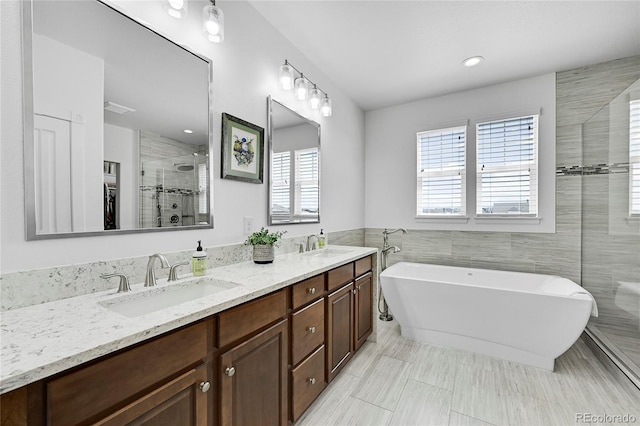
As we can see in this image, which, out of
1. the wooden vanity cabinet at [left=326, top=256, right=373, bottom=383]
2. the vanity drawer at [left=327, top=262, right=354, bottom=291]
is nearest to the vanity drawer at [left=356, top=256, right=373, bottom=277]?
the wooden vanity cabinet at [left=326, top=256, right=373, bottom=383]

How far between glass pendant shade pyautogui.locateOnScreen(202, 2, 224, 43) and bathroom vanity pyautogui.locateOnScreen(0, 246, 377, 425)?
134cm

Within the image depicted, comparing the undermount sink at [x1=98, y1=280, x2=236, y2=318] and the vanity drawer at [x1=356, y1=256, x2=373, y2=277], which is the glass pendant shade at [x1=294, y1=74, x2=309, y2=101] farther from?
the undermount sink at [x1=98, y1=280, x2=236, y2=318]

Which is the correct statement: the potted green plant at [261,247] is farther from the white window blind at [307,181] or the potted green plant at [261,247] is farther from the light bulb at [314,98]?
the light bulb at [314,98]

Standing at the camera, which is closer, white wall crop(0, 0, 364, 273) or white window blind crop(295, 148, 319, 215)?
white wall crop(0, 0, 364, 273)

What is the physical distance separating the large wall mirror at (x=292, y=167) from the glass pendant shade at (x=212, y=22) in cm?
65

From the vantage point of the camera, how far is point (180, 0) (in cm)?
136

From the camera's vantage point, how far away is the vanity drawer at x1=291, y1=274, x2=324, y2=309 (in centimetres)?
151

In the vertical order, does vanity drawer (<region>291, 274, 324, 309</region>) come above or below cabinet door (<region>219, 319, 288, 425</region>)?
above

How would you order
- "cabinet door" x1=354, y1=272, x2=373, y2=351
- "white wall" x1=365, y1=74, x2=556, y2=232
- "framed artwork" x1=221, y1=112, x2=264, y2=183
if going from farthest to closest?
"white wall" x1=365, y1=74, x2=556, y2=232, "cabinet door" x1=354, y1=272, x2=373, y2=351, "framed artwork" x1=221, y1=112, x2=264, y2=183

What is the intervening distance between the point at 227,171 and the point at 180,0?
0.90 meters

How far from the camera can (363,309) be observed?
239 cm

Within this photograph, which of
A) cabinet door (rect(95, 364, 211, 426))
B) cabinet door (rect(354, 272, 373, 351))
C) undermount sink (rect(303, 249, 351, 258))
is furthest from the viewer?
undermount sink (rect(303, 249, 351, 258))

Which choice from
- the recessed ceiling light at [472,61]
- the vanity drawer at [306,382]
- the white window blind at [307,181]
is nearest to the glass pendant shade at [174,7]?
the white window blind at [307,181]

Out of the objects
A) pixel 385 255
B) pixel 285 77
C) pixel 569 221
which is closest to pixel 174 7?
pixel 285 77
